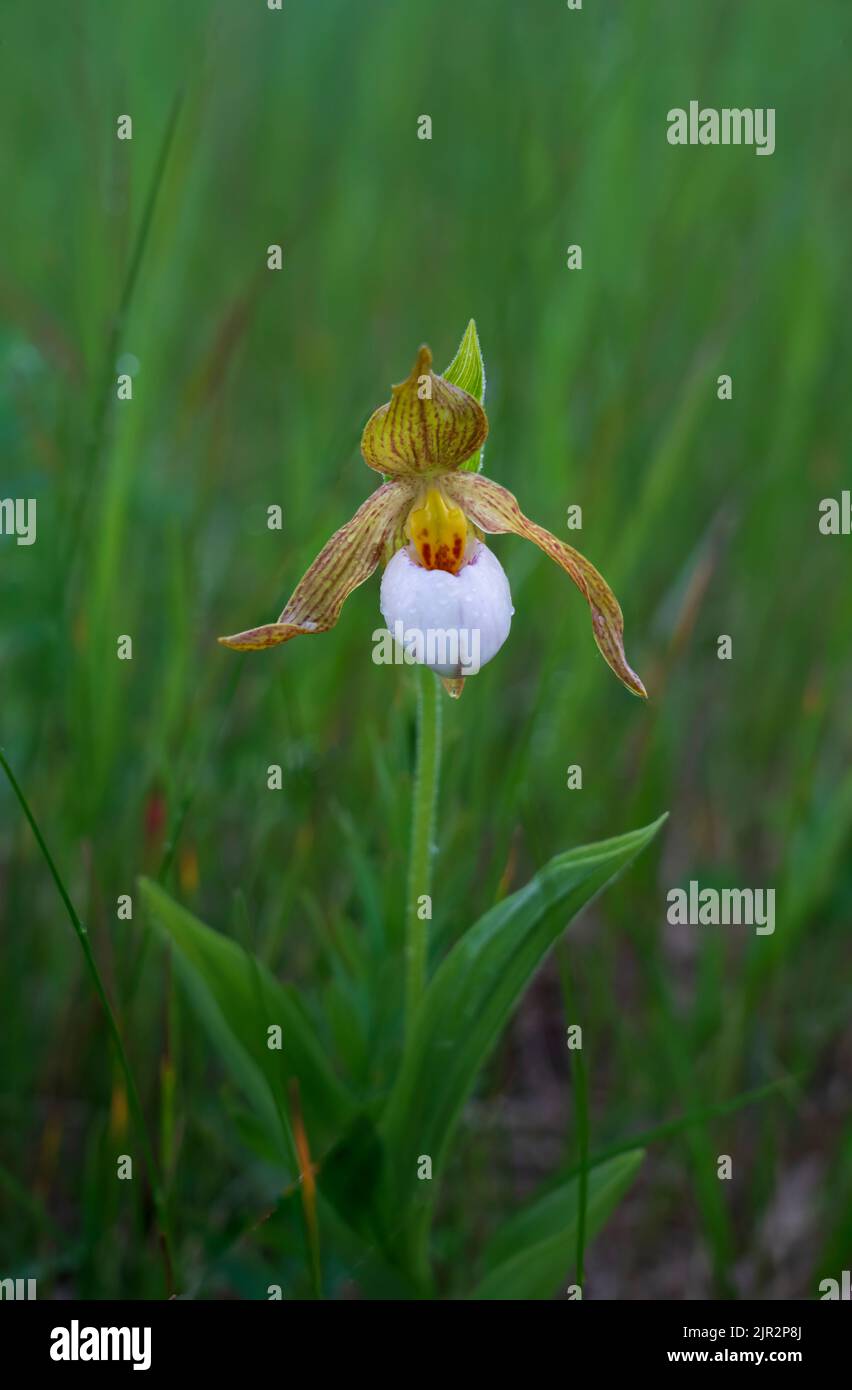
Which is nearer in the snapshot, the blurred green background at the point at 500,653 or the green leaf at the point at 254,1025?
the green leaf at the point at 254,1025

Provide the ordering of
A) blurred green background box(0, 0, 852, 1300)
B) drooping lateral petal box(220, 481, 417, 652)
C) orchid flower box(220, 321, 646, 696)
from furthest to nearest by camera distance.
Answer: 1. blurred green background box(0, 0, 852, 1300)
2. drooping lateral petal box(220, 481, 417, 652)
3. orchid flower box(220, 321, 646, 696)

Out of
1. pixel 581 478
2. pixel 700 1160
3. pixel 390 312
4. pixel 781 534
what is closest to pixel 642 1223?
pixel 700 1160

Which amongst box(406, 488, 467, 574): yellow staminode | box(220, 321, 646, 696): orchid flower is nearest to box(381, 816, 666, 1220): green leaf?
box(220, 321, 646, 696): orchid flower

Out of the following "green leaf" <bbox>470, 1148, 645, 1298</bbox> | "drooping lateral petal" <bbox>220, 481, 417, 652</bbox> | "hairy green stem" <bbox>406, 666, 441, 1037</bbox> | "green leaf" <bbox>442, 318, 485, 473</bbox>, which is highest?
"green leaf" <bbox>442, 318, 485, 473</bbox>

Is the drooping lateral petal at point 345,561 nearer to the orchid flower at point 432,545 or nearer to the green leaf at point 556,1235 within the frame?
the orchid flower at point 432,545

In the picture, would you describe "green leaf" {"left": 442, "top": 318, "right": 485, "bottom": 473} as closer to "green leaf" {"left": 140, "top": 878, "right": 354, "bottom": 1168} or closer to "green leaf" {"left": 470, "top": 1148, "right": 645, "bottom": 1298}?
"green leaf" {"left": 140, "top": 878, "right": 354, "bottom": 1168}

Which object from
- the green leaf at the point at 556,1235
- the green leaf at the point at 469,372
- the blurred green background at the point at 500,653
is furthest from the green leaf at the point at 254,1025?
the green leaf at the point at 469,372

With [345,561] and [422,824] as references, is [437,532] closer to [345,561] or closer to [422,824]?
[345,561]
